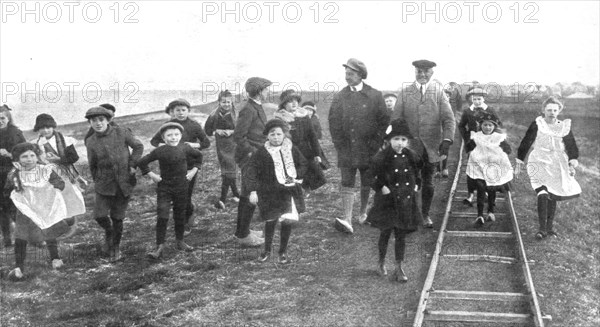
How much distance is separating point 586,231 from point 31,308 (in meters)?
7.91

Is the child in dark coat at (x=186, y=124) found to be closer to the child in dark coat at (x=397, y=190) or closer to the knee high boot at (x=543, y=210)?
the child in dark coat at (x=397, y=190)

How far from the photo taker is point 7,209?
7.57m

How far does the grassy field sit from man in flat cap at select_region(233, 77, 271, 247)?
46cm

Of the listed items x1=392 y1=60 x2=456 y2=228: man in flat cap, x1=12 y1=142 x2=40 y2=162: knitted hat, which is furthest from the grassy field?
x1=12 y1=142 x2=40 y2=162: knitted hat

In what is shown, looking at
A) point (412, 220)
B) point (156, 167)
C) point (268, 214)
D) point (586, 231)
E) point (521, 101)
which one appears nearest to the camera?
point (412, 220)

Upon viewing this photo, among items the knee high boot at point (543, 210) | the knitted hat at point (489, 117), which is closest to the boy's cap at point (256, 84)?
the knitted hat at point (489, 117)

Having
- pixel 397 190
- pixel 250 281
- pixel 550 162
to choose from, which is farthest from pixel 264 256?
pixel 550 162

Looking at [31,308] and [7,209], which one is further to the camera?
[7,209]

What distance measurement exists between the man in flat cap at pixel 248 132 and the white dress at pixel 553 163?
369 centimetres

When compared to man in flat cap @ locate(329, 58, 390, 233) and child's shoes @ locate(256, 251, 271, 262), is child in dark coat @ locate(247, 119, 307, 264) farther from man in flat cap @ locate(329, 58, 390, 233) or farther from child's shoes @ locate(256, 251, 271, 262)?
man in flat cap @ locate(329, 58, 390, 233)

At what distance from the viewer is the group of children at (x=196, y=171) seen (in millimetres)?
6070

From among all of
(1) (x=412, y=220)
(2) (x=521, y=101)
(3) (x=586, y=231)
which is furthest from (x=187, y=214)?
(2) (x=521, y=101)

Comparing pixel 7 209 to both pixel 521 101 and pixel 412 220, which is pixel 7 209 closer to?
pixel 412 220

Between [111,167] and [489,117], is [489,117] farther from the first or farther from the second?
[111,167]
